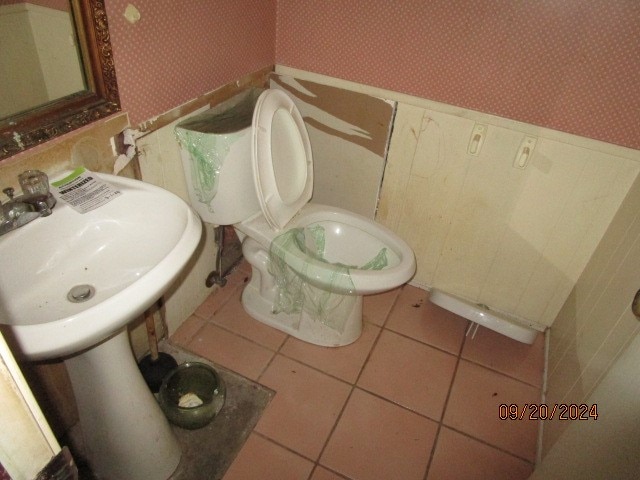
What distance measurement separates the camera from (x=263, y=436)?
1.45 m

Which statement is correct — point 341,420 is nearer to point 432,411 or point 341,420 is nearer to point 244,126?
point 432,411

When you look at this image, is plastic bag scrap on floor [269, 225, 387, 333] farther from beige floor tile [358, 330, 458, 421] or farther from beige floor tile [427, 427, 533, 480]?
beige floor tile [427, 427, 533, 480]

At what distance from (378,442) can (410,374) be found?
310 millimetres

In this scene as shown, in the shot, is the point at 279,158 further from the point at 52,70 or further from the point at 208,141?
the point at 52,70

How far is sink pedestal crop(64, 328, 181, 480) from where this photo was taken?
1044 millimetres

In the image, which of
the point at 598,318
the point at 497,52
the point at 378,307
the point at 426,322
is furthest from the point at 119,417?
the point at 497,52

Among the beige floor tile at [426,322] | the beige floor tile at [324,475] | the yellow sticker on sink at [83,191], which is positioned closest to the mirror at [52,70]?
the yellow sticker on sink at [83,191]

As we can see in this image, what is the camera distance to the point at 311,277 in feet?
4.88

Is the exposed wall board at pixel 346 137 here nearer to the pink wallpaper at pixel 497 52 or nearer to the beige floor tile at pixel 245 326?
the pink wallpaper at pixel 497 52

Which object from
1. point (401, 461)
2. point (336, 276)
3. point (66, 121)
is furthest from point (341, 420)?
point (66, 121)

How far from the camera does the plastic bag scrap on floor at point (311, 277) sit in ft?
4.82

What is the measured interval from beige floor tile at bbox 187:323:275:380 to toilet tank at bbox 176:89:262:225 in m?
0.50

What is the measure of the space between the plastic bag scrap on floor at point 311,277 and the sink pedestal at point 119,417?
594 mm

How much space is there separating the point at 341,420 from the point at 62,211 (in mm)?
1077
